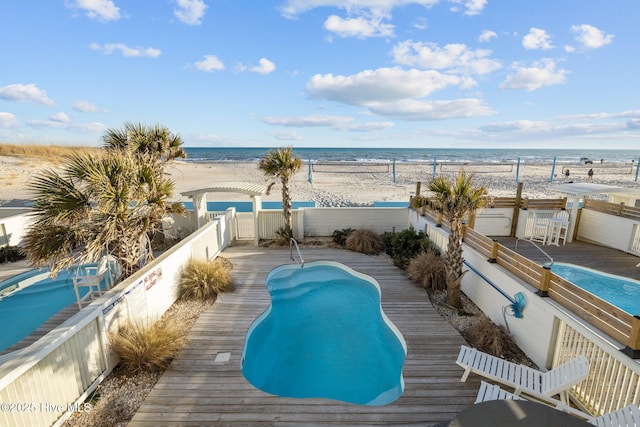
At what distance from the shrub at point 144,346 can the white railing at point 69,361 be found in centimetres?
14

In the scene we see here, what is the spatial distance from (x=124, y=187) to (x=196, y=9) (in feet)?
25.4

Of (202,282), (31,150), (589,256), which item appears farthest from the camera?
(31,150)

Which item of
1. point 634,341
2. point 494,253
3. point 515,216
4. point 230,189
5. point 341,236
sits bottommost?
point 341,236

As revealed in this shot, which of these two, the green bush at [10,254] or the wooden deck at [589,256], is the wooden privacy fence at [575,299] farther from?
the green bush at [10,254]

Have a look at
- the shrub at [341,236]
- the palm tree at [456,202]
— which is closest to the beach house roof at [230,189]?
the shrub at [341,236]

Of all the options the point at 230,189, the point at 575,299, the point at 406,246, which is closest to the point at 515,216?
the point at 406,246

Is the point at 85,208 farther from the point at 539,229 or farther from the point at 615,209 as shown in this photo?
the point at 615,209

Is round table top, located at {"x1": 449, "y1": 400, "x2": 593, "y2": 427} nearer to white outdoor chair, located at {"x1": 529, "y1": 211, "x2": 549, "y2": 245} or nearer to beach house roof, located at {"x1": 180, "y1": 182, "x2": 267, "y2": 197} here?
beach house roof, located at {"x1": 180, "y1": 182, "x2": 267, "y2": 197}

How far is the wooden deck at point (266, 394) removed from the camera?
11.6 ft

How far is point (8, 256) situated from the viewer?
8602mm

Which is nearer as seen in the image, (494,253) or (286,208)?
(494,253)

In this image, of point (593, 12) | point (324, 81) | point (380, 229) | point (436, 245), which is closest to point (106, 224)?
point (436, 245)

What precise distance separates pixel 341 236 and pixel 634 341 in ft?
25.6

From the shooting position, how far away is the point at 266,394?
12.9 ft
